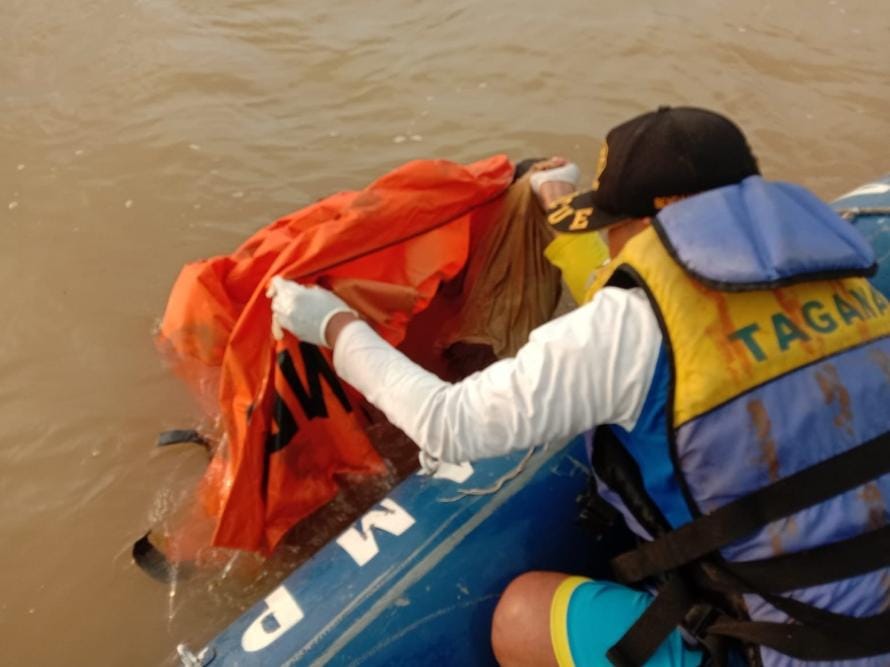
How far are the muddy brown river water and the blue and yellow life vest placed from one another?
123cm

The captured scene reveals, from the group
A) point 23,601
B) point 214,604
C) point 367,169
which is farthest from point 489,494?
point 367,169

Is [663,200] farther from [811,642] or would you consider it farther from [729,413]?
[811,642]

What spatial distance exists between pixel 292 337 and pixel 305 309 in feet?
0.52

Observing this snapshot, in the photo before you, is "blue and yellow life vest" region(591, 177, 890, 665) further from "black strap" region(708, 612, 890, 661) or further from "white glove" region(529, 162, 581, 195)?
"white glove" region(529, 162, 581, 195)

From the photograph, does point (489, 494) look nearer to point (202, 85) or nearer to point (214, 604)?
point (214, 604)

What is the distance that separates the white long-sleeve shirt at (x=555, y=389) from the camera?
126 centimetres

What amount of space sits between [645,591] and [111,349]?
1966mm

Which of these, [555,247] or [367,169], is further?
[367,169]

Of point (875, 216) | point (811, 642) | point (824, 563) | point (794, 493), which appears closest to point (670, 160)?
point (794, 493)

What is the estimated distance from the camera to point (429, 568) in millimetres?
1625

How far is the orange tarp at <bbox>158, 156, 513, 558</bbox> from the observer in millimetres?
1888

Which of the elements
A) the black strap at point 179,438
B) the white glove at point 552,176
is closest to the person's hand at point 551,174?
the white glove at point 552,176

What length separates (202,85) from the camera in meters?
4.14

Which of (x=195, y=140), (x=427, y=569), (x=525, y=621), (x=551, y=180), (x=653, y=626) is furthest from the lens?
(x=195, y=140)
